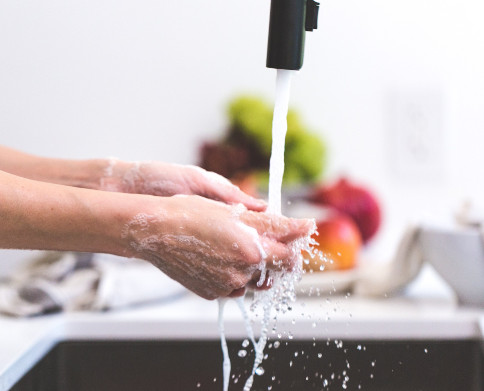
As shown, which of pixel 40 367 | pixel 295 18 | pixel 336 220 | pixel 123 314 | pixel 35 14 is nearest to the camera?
pixel 295 18

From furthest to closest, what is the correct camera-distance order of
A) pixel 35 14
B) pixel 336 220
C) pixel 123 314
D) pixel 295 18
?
pixel 35 14 → pixel 336 220 → pixel 123 314 → pixel 295 18

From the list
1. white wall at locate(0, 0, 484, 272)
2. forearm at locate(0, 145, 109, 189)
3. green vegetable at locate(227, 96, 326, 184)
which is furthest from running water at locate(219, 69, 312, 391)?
white wall at locate(0, 0, 484, 272)

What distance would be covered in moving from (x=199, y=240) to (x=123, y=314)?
443mm

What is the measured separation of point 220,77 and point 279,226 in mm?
1055

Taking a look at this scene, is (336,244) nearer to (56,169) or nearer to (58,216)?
(56,169)

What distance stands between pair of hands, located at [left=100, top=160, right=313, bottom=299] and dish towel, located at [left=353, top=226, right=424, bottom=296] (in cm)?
45

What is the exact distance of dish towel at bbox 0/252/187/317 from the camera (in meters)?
1.07

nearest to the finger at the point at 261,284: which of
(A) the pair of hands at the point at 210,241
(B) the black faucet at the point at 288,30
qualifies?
(A) the pair of hands at the point at 210,241

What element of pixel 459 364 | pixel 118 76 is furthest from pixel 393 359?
pixel 118 76

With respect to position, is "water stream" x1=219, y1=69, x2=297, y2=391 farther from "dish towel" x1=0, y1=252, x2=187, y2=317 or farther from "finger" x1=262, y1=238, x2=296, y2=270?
"dish towel" x1=0, y1=252, x2=187, y2=317

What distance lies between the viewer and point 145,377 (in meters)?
0.96

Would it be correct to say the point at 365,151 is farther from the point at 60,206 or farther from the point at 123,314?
the point at 60,206

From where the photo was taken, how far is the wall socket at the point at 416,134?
5.74ft

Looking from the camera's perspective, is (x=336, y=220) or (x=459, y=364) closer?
(x=459, y=364)
